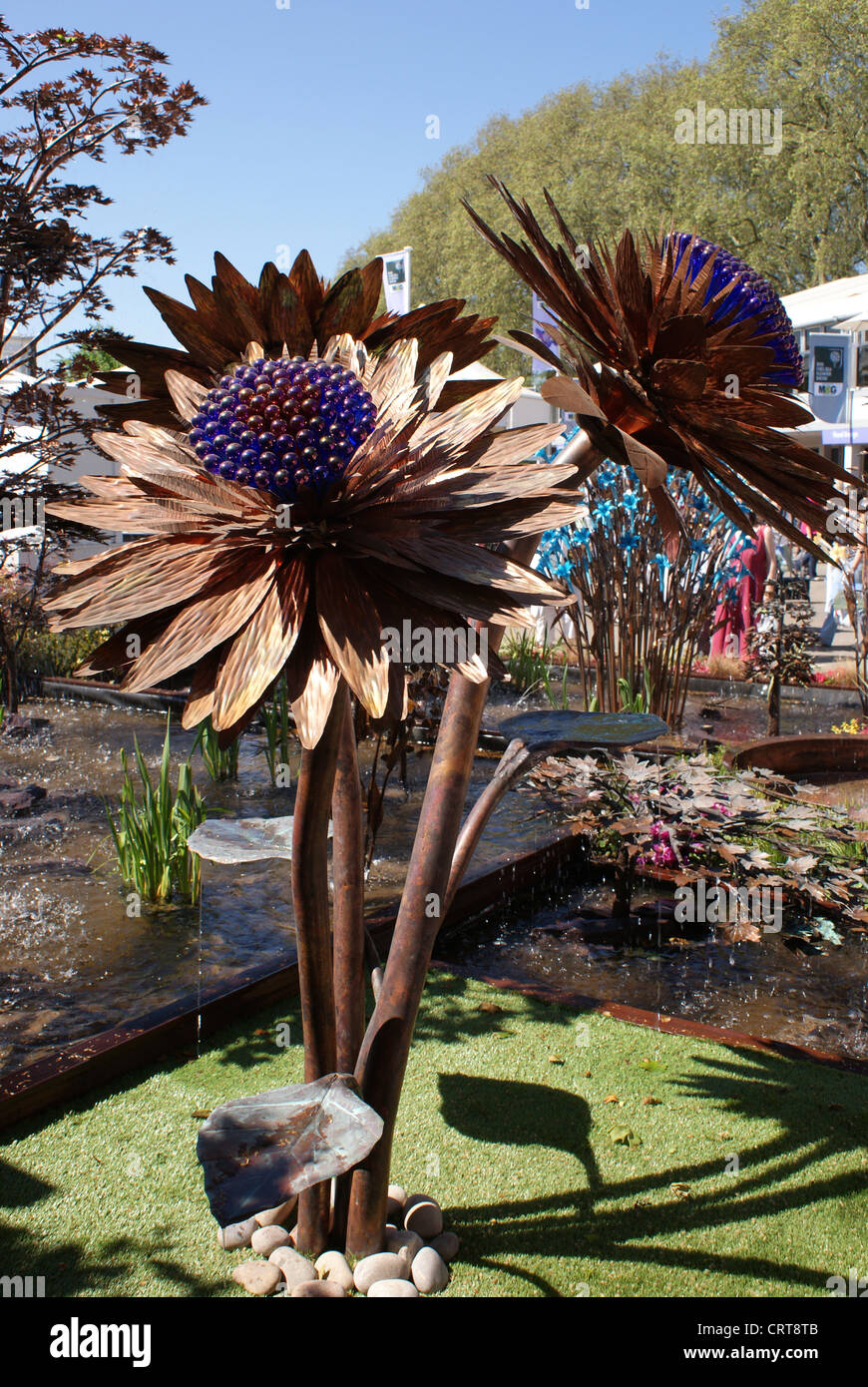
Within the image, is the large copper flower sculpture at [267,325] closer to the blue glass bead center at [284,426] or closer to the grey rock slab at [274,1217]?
the blue glass bead center at [284,426]

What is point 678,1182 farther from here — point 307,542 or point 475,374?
point 475,374

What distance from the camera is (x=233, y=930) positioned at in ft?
15.7

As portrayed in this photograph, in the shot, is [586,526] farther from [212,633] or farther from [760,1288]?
[212,633]

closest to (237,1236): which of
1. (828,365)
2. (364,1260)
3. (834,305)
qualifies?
(364,1260)

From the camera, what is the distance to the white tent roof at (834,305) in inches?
608

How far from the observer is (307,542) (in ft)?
4.27

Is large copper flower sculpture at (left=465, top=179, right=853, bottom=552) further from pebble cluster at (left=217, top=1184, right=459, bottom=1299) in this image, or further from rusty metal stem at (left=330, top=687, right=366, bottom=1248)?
pebble cluster at (left=217, top=1184, right=459, bottom=1299)

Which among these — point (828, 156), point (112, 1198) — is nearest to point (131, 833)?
point (112, 1198)

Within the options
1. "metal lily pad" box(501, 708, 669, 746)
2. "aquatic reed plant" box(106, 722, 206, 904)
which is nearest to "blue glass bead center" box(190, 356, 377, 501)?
"metal lily pad" box(501, 708, 669, 746)


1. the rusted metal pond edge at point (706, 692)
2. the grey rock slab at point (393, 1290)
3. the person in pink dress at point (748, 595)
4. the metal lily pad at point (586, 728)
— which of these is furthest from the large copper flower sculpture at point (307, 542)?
the person in pink dress at point (748, 595)

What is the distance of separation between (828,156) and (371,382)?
111 feet

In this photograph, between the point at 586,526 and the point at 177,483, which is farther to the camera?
the point at 586,526

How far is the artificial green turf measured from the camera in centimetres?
231

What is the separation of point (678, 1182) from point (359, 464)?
2104 mm
